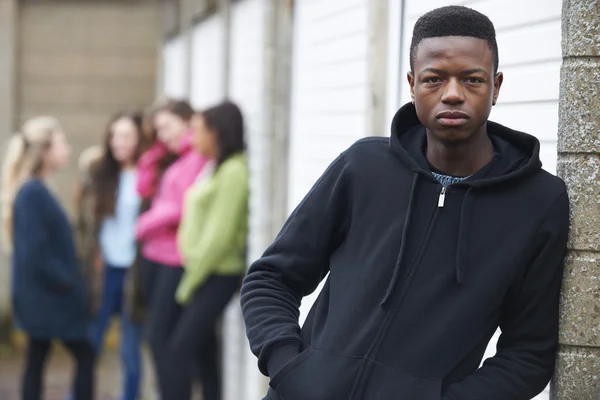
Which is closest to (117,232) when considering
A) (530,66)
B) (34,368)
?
(34,368)

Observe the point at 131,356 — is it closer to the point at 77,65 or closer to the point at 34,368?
the point at 34,368

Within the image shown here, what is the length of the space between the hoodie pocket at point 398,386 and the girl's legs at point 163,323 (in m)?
4.68

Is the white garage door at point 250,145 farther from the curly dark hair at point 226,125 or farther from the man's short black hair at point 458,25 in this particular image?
the man's short black hair at point 458,25

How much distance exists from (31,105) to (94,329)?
5168 mm

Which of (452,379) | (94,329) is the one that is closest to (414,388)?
(452,379)

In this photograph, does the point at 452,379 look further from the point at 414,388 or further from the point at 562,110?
the point at 562,110

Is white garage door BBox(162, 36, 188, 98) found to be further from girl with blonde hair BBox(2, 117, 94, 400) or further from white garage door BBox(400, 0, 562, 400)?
white garage door BBox(400, 0, 562, 400)

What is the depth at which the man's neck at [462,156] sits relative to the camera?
2678 millimetres

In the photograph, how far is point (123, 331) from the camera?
8289 millimetres

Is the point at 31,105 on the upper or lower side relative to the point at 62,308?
upper

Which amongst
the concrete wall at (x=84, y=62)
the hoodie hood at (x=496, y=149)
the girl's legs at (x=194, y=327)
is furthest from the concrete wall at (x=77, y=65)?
the hoodie hood at (x=496, y=149)

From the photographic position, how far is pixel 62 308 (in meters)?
7.19

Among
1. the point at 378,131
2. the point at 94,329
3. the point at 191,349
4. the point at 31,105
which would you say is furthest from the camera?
the point at 31,105

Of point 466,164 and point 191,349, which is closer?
point 466,164
